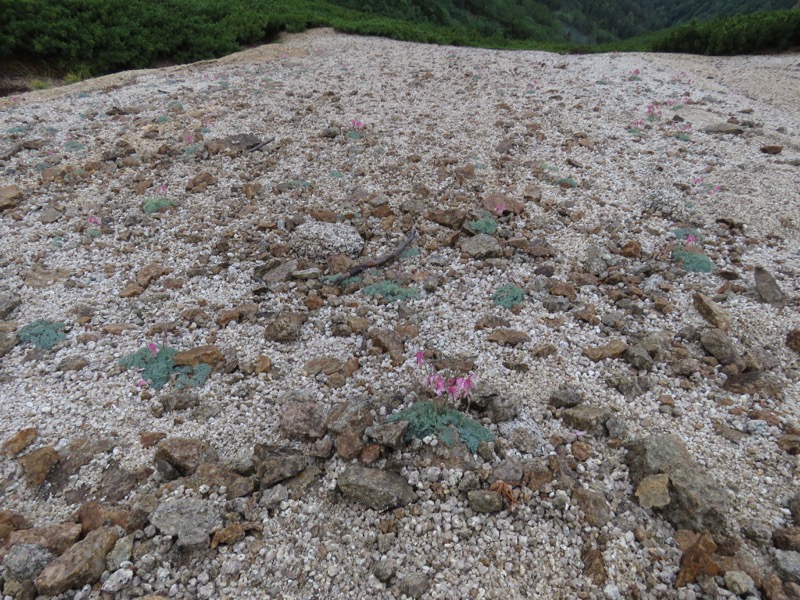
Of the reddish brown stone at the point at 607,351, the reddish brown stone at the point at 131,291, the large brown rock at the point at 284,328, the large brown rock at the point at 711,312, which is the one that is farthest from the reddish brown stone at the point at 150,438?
the large brown rock at the point at 711,312

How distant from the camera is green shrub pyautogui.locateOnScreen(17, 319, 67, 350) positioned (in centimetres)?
537

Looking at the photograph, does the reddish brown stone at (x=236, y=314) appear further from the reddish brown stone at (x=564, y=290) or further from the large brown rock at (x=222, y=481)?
the reddish brown stone at (x=564, y=290)

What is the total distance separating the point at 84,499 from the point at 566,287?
18.6 feet

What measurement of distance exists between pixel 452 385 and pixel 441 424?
1.55ft

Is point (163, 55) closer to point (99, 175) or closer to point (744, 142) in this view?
point (99, 175)

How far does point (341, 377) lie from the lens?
4.93 meters

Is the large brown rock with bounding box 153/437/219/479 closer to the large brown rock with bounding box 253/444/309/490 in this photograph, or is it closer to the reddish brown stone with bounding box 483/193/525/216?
the large brown rock with bounding box 253/444/309/490

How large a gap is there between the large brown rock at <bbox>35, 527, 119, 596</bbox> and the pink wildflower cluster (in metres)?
2.90

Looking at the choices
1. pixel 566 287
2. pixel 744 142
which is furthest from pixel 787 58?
pixel 566 287

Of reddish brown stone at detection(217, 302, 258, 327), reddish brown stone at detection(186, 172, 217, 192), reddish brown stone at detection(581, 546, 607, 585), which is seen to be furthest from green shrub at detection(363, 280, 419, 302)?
reddish brown stone at detection(186, 172, 217, 192)

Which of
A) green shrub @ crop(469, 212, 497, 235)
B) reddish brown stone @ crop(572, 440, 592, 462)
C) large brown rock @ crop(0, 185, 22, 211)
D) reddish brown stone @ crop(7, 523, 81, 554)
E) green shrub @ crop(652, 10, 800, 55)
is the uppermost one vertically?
green shrub @ crop(652, 10, 800, 55)

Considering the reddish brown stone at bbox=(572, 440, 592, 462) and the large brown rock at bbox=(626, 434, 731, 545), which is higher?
the large brown rock at bbox=(626, 434, 731, 545)

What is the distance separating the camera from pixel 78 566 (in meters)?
3.19

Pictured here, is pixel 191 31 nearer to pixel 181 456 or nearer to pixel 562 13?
pixel 181 456
